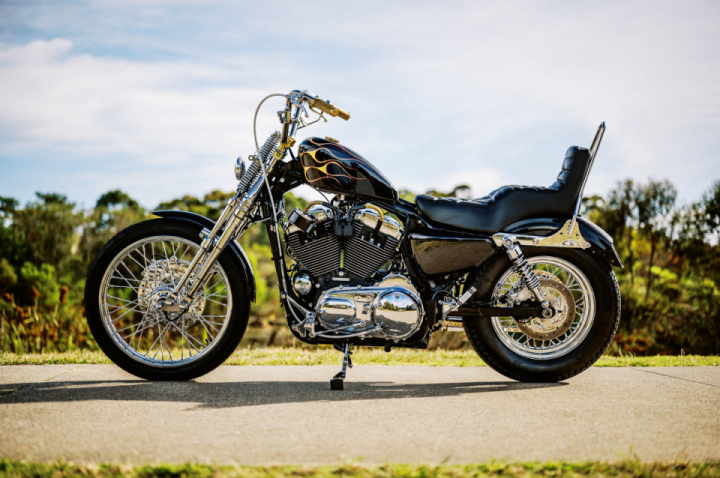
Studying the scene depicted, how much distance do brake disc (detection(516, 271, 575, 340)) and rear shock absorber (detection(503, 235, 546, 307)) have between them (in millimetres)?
102

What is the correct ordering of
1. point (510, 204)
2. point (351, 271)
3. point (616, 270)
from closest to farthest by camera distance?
point (351, 271)
point (510, 204)
point (616, 270)

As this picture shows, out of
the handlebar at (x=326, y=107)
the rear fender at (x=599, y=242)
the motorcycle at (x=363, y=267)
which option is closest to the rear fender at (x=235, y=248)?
the motorcycle at (x=363, y=267)

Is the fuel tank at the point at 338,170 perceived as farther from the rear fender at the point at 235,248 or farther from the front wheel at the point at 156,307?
the front wheel at the point at 156,307

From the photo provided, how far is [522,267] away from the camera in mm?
3676

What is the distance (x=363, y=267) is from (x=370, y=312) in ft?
1.00

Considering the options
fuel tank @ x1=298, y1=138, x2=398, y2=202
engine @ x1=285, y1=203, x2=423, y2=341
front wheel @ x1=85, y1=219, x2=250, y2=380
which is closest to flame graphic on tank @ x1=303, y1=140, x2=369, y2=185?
fuel tank @ x1=298, y1=138, x2=398, y2=202

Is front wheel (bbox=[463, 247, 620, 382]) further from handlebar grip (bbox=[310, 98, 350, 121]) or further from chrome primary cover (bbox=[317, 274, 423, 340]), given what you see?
handlebar grip (bbox=[310, 98, 350, 121])

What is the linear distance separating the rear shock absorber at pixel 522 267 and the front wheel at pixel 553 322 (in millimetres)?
60

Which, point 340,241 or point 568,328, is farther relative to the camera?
point 568,328

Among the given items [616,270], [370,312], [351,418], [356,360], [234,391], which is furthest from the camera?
[616,270]

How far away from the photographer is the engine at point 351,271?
3.45 m

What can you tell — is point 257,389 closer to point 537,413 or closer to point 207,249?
point 207,249

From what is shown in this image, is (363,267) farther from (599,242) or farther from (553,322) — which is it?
(599,242)

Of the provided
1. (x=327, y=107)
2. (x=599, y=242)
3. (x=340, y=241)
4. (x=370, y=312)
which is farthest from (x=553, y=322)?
(x=327, y=107)
